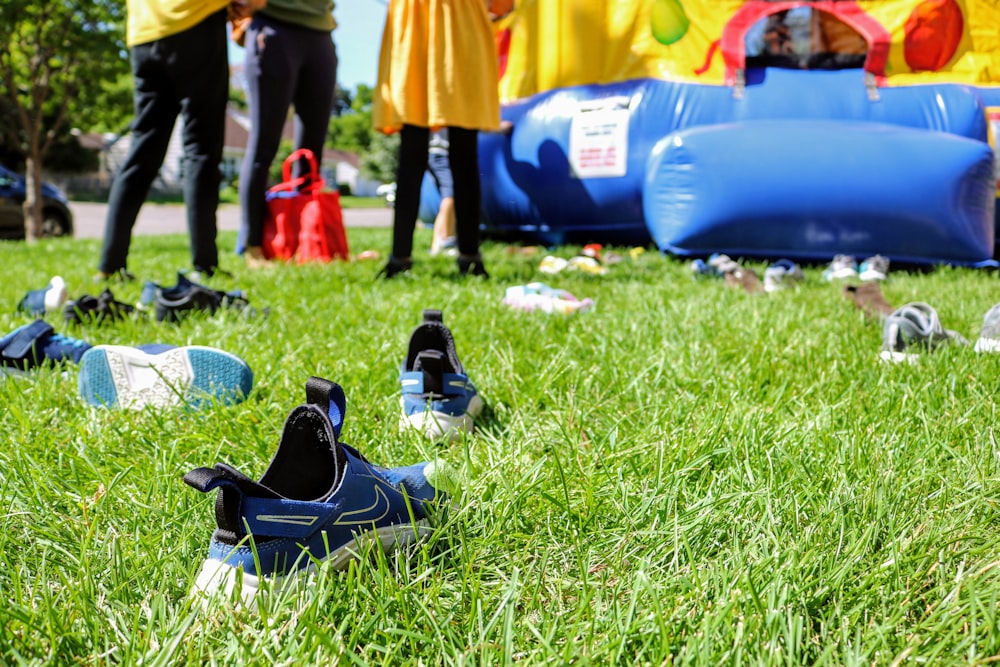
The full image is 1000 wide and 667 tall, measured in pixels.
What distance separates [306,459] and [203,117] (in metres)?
2.73

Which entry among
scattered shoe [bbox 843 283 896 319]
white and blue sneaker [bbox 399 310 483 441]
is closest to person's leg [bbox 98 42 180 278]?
white and blue sneaker [bbox 399 310 483 441]

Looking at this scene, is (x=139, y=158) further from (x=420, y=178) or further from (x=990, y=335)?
(x=990, y=335)

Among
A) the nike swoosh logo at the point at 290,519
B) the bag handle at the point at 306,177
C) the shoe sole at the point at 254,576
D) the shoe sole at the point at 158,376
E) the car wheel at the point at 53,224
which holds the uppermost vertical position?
the bag handle at the point at 306,177

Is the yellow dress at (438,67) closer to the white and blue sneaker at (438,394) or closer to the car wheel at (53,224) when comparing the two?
the white and blue sneaker at (438,394)

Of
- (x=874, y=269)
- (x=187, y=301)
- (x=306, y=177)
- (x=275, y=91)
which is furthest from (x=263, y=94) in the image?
(x=874, y=269)

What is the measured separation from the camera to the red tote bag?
418cm

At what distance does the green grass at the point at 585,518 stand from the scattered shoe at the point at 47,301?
2.87ft

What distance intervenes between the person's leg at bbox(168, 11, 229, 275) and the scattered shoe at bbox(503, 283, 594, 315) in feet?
4.92

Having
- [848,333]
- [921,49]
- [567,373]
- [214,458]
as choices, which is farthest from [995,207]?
[214,458]

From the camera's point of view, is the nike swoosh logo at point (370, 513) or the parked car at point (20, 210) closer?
the nike swoosh logo at point (370, 513)

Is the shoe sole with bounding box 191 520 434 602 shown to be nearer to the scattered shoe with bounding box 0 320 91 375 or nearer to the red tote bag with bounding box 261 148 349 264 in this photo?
the scattered shoe with bounding box 0 320 91 375

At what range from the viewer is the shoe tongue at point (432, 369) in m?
1.47

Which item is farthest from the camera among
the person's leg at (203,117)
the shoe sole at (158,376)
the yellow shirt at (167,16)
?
the person's leg at (203,117)

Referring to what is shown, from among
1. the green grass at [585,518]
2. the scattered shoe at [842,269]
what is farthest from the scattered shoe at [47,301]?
the scattered shoe at [842,269]
